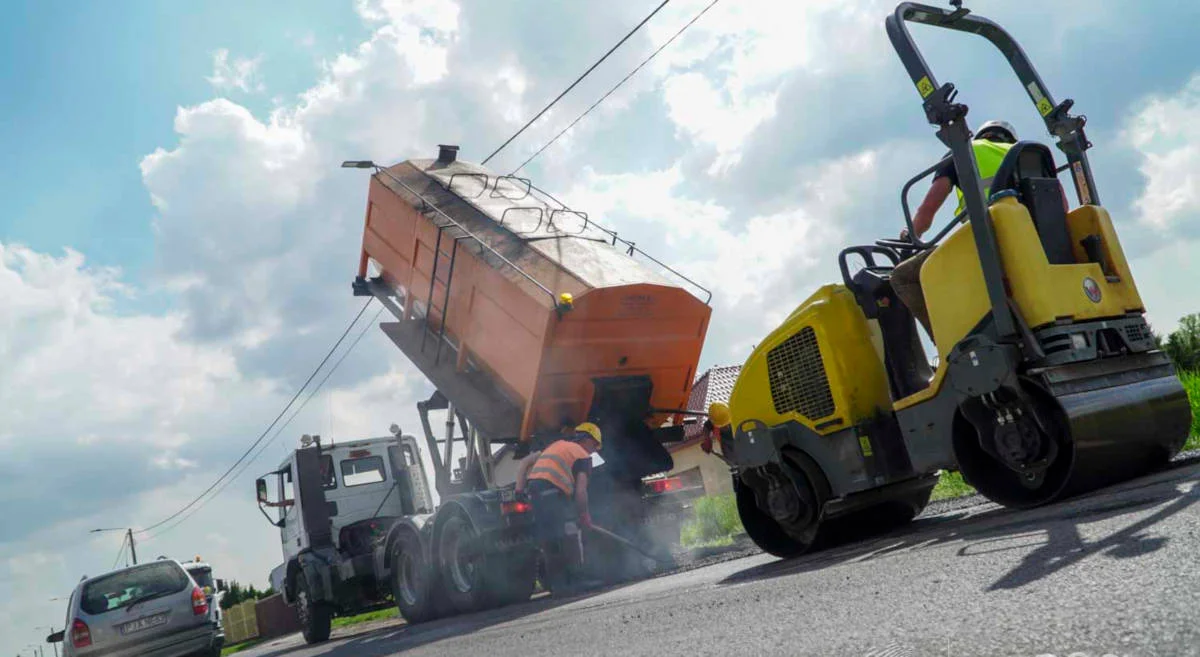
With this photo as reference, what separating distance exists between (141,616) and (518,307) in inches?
238

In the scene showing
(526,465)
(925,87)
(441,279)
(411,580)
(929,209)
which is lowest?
(411,580)

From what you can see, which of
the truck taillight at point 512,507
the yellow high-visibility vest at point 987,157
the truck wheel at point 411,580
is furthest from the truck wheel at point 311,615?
the yellow high-visibility vest at point 987,157

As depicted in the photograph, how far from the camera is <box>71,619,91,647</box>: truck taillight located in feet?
32.9

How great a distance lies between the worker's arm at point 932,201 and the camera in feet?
16.4

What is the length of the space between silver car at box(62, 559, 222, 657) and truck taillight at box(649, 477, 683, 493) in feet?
18.9

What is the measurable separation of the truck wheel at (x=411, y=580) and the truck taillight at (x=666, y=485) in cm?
228

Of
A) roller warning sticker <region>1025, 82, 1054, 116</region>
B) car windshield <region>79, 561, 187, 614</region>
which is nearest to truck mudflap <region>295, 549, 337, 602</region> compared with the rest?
car windshield <region>79, 561, 187, 614</region>

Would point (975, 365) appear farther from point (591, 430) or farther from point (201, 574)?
point (201, 574)

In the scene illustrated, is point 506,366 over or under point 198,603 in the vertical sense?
over

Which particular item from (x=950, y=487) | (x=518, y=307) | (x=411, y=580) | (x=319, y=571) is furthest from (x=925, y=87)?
(x=319, y=571)

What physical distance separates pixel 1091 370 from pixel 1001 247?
2.32ft

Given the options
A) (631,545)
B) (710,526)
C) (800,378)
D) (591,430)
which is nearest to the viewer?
(800,378)

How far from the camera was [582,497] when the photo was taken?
26.4ft

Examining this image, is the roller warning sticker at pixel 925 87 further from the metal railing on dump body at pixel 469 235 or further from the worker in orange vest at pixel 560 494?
the worker in orange vest at pixel 560 494
